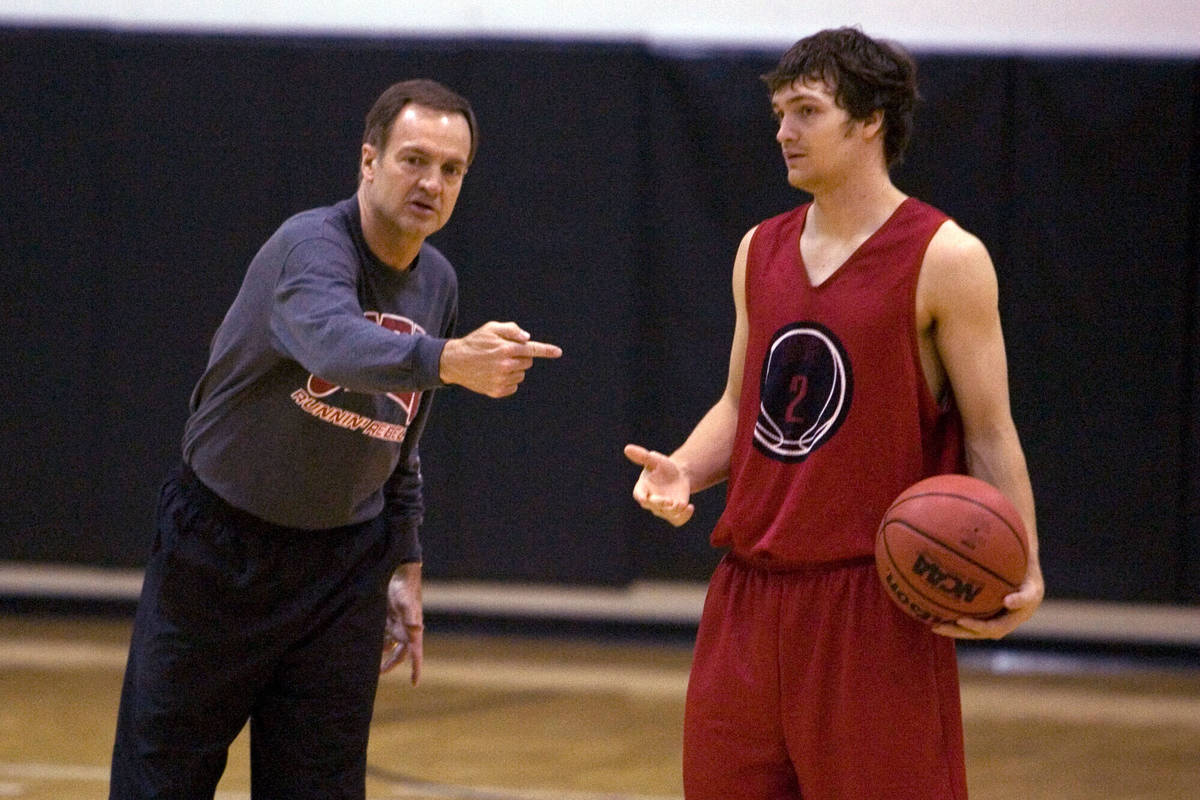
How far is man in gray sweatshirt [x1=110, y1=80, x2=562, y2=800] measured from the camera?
237 cm

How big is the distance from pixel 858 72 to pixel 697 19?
3.87 m

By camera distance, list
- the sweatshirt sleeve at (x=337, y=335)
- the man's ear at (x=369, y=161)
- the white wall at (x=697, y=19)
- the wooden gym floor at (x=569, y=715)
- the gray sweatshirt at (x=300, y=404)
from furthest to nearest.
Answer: the white wall at (x=697, y=19) < the wooden gym floor at (x=569, y=715) < the man's ear at (x=369, y=161) < the gray sweatshirt at (x=300, y=404) < the sweatshirt sleeve at (x=337, y=335)

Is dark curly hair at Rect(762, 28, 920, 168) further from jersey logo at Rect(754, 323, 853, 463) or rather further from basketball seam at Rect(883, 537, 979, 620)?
basketball seam at Rect(883, 537, 979, 620)

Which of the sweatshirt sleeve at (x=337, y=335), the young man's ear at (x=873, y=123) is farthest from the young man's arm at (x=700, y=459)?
the sweatshirt sleeve at (x=337, y=335)

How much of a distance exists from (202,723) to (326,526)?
0.41 meters

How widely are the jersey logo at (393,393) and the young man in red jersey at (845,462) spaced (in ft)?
1.75

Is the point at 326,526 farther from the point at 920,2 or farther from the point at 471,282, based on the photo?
the point at 920,2

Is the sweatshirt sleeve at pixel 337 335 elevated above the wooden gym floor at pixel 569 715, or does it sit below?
above

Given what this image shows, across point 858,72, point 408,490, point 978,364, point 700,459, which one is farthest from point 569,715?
point 858,72

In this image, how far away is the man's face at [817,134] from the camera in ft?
7.04

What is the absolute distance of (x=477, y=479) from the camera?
5.83m

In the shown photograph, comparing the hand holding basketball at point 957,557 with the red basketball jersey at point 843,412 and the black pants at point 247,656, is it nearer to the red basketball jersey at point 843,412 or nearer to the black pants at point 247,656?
the red basketball jersey at point 843,412

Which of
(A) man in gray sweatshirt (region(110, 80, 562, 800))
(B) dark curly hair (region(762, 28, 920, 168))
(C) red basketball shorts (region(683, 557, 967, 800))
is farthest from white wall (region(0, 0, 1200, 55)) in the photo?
(C) red basketball shorts (region(683, 557, 967, 800))

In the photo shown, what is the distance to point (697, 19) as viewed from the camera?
5.83 meters
